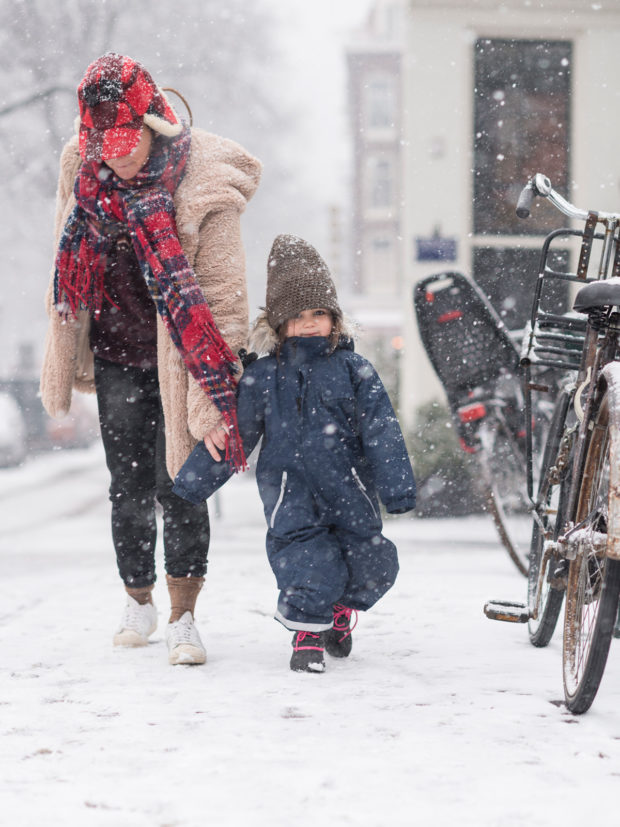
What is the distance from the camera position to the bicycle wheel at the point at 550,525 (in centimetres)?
295

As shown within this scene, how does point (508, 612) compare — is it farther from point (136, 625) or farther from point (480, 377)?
point (480, 377)

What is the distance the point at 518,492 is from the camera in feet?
16.2

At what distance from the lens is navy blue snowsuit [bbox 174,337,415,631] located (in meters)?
2.94

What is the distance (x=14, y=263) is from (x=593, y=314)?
21.3 meters

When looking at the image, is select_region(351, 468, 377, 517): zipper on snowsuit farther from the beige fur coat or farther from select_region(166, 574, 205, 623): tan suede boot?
select_region(166, 574, 205, 623): tan suede boot

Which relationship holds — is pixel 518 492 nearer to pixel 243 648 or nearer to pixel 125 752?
pixel 243 648

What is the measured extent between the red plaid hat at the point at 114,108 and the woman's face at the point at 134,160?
24 mm

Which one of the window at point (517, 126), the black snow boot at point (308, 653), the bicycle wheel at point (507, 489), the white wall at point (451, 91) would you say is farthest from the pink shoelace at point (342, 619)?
the window at point (517, 126)

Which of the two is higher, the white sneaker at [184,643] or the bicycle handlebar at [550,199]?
the bicycle handlebar at [550,199]

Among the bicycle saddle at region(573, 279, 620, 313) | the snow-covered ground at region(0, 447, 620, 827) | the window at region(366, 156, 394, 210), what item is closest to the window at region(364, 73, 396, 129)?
the window at region(366, 156, 394, 210)

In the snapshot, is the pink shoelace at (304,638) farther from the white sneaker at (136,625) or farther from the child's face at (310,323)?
the child's face at (310,323)

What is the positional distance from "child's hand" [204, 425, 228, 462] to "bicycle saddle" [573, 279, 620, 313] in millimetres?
1149

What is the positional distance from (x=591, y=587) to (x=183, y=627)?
1.37 metres

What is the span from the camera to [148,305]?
10.6 feet
